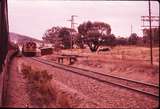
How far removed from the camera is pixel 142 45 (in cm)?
6231

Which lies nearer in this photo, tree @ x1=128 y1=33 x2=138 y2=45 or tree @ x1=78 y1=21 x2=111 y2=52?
tree @ x1=78 y1=21 x2=111 y2=52


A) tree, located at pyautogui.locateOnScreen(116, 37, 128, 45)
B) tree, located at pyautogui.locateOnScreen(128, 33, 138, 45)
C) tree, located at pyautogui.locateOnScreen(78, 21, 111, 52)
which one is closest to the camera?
tree, located at pyautogui.locateOnScreen(78, 21, 111, 52)

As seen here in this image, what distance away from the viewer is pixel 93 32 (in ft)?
190

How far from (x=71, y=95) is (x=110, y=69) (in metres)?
12.6

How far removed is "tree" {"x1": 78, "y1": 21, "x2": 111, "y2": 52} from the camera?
56.4 meters

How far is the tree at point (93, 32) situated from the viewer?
56406 millimetres

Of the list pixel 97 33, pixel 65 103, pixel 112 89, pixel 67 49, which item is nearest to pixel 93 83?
pixel 112 89

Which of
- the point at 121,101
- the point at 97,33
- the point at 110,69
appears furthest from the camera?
the point at 97,33

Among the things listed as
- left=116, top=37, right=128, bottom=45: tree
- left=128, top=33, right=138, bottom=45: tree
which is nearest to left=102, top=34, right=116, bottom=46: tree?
left=116, top=37, right=128, bottom=45: tree

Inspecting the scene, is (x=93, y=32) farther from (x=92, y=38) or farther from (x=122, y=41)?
(x=122, y=41)

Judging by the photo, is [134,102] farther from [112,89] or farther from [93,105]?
[112,89]

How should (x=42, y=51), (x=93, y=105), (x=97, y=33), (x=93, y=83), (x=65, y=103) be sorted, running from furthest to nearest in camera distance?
(x=97, y=33)
(x=42, y=51)
(x=93, y=83)
(x=93, y=105)
(x=65, y=103)

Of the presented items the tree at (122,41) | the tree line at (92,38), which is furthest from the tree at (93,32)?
the tree at (122,41)

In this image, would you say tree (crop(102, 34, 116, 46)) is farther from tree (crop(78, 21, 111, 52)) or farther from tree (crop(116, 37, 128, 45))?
tree (crop(116, 37, 128, 45))
